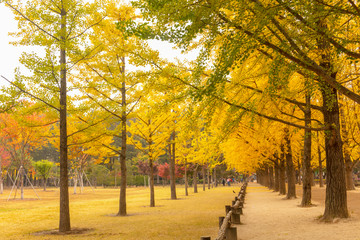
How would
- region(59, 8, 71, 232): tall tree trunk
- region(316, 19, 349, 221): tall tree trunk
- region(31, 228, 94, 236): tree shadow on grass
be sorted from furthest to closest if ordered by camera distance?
region(59, 8, 71, 232): tall tree trunk → region(31, 228, 94, 236): tree shadow on grass → region(316, 19, 349, 221): tall tree trunk

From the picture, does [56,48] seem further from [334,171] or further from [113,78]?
[334,171]

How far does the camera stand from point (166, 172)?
62125 mm

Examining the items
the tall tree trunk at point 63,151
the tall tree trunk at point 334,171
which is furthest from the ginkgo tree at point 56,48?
the tall tree trunk at point 334,171

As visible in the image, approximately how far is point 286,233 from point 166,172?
5426 cm

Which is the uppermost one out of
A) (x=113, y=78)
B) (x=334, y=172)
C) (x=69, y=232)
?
(x=113, y=78)

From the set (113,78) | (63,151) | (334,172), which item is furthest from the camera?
(113,78)

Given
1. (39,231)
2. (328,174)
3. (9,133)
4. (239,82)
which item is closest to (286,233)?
(328,174)

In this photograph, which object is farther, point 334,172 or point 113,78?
point 113,78

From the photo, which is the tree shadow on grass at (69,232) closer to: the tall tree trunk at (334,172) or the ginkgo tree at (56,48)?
the ginkgo tree at (56,48)

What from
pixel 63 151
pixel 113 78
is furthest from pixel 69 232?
pixel 113 78

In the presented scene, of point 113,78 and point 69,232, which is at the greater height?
point 113,78

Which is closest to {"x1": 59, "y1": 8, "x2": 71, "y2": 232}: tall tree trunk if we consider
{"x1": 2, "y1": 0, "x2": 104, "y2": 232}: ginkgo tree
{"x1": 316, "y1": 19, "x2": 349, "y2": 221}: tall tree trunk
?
{"x1": 2, "y1": 0, "x2": 104, "y2": 232}: ginkgo tree

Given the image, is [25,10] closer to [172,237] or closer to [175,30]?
[175,30]

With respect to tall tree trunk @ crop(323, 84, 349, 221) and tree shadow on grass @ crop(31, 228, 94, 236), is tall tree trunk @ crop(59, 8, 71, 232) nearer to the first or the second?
tree shadow on grass @ crop(31, 228, 94, 236)
